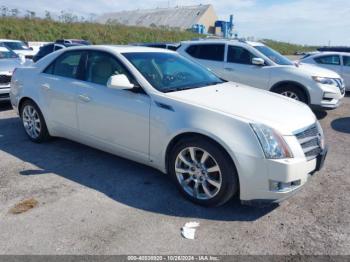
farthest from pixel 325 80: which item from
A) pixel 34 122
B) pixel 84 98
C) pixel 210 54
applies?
pixel 34 122

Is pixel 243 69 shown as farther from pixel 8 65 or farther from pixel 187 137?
pixel 8 65

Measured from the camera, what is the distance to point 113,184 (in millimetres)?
4168

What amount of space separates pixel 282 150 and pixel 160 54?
2.39 meters

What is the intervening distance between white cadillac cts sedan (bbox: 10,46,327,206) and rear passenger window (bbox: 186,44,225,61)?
13.6ft

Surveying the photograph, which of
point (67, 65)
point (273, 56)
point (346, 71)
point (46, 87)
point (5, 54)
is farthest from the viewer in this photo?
point (346, 71)

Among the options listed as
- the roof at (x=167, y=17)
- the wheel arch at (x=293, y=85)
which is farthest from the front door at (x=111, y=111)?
the roof at (x=167, y=17)

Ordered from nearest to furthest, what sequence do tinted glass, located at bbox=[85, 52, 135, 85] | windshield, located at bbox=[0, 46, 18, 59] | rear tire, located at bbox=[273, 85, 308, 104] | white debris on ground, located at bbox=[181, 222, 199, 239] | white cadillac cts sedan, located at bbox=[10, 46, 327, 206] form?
white debris on ground, located at bbox=[181, 222, 199, 239]
white cadillac cts sedan, located at bbox=[10, 46, 327, 206]
tinted glass, located at bbox=[85, 52, 135, 85]
rear tire, located at bbox=[273, 85, 308, 104]
windshield, located at bbox=[0, 46, 18, 59]

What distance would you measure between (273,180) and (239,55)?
597 cm

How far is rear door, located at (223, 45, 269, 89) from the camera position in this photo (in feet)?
27.0

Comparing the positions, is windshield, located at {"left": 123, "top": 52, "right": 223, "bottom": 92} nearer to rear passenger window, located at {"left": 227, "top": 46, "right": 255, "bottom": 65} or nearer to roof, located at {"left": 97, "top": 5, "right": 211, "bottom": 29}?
rear passenger window, located at {"left": 227, "top": 46, "right": 255, "bottom": 65}

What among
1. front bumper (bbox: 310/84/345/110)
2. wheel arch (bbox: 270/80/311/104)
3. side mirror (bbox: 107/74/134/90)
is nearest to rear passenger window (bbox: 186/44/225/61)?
wheel arch (bbox: 270/80/311/104)

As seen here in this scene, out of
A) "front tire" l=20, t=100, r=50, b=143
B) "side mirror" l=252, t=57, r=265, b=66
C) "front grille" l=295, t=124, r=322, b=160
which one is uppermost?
"side mirror" l=252, t=57, r=265, b=66

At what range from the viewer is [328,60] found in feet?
41.3

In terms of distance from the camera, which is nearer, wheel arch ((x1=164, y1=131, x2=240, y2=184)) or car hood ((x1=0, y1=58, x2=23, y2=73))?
wheel arch ((x1=164, y1=131, x2=240, y2=184))
